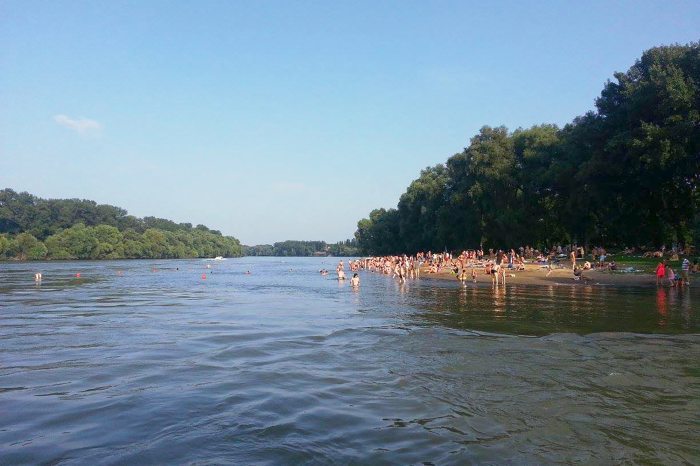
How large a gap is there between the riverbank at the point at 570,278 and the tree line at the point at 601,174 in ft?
14.9

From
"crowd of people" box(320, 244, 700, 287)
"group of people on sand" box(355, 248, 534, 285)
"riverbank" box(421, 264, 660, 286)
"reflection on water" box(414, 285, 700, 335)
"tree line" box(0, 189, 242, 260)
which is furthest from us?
"tree line" box(0, 189, 242, 260)

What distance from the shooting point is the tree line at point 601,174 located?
137ft

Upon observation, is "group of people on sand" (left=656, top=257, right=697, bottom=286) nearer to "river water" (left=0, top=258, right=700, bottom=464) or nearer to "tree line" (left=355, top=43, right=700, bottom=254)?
"tree line" (left=355, top=43, right=700, bottom=254)

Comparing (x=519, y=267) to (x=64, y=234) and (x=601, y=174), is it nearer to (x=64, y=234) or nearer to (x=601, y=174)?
(x=601, y=174)

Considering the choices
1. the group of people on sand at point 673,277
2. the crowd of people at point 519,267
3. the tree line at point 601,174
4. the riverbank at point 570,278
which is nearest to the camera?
the group of people on sand at point 673,277

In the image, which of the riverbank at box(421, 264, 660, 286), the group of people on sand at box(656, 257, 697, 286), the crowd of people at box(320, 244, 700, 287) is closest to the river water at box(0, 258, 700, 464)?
the group of people on sand at box(656, 257, 697, 286)

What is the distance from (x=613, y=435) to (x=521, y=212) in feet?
209

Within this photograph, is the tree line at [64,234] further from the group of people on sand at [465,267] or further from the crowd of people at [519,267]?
the crowd of people at [519,267]

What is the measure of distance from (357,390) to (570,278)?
120ft

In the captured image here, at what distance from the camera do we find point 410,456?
741 centimetres

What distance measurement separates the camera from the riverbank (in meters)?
38.8

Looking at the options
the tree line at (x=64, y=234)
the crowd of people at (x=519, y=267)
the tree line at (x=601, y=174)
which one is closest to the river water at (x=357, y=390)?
the crowd of people at (x=519, y=267)

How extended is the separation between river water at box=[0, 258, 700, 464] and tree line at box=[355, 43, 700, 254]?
2567cm

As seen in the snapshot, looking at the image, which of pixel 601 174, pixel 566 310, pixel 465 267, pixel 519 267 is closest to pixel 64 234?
pixel 465 267
